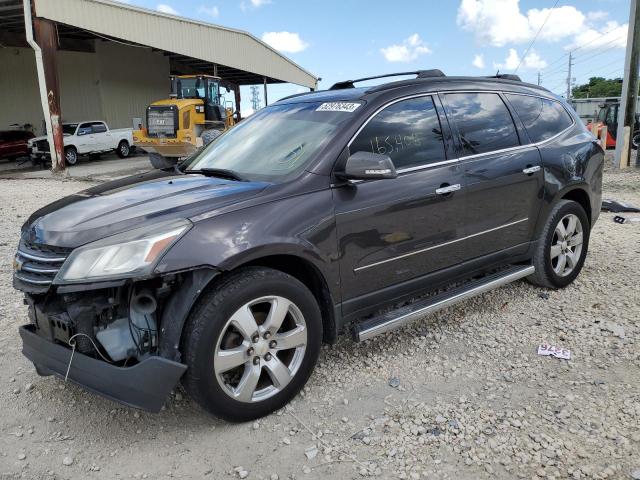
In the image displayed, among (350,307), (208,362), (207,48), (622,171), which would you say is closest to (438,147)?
(350,307)

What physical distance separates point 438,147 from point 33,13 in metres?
16.8

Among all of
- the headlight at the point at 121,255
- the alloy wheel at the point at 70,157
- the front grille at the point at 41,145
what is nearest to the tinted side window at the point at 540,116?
the headlight at the point at 121,255

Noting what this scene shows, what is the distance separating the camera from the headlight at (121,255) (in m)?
2.48

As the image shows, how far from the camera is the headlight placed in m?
2.48

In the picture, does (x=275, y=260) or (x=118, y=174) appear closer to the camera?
(x=275, y=260)

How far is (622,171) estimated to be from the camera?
13555mm

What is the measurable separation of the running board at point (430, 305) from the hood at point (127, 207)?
Result: 3.53 ft

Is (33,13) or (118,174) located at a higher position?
(33,13)

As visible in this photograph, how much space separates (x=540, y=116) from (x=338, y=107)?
2.03 m

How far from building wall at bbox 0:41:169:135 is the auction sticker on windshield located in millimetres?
25920

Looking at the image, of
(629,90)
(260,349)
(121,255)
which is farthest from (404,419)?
(629,90)

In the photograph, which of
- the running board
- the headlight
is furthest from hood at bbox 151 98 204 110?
the headlight

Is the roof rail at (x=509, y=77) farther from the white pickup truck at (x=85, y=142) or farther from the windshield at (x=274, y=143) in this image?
the white pickup truck at (x=85, y=142)

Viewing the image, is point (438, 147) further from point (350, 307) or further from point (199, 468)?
point (199, 468)
